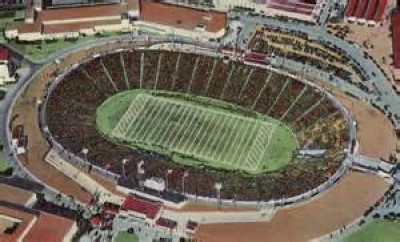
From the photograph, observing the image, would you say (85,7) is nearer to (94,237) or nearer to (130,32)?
(130,32)

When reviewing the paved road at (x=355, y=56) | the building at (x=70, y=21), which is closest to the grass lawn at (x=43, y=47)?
the building at (x=70, y=21)

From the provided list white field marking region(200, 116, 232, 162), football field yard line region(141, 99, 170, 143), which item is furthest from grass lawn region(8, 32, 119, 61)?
white field marking region(200, 116, 232, 162)

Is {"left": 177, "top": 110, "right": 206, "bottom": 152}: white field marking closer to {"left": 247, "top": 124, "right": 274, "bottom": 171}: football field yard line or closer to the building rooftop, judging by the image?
{"left": 247, "top": 124, "right": 274, "bottom": 171}: football field yard line

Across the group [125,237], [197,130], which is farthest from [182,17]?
[125,237]

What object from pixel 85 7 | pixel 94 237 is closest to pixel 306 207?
pixel 94 237

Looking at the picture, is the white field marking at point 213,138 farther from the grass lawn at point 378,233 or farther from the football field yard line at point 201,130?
the grass lawn at point 378,233

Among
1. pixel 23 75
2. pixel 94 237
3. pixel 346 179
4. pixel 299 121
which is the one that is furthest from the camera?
pixel 23 75
